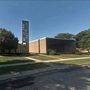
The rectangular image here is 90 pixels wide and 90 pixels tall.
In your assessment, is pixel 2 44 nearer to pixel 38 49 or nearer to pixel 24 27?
pixel 24 27

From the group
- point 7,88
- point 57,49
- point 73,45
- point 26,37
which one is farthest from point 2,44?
point 7,88

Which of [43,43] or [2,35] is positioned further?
[43,43]

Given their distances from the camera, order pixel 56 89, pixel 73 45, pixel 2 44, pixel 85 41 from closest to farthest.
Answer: pixel 56 89
pixel 2 44
pixel 85 41
pixel 73 45

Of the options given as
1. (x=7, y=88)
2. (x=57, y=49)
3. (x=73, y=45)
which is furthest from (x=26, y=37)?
(x=7, y=88)

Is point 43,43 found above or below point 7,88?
above

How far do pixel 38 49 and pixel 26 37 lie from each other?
506 inches

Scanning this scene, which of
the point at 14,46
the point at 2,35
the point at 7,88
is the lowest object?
the point at 7,88

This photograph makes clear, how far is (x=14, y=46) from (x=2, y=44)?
305 cm

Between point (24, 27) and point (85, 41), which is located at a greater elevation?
point (24, 27)

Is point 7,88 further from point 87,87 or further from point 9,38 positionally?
point 9,38

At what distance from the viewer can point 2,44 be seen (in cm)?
4156

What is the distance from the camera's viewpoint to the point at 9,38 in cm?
4253

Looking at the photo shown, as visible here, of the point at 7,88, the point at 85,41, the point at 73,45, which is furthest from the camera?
the point at 73,45

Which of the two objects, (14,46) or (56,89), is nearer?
(56,89)
